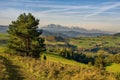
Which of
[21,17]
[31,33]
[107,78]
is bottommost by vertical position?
[107,78]

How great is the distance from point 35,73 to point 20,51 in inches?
2311

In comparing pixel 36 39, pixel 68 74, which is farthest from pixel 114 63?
pixel 68 74

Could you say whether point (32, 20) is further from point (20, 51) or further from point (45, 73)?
point (45, 73)

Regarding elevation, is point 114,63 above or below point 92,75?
below

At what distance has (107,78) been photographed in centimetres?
2448

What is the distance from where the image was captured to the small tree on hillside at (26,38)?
81312 mm

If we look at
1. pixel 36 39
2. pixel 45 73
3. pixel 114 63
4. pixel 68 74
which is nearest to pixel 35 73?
pixel 45 73

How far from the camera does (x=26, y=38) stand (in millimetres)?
83250

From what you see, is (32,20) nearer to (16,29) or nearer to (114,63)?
(16,29)

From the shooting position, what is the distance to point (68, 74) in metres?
25.5

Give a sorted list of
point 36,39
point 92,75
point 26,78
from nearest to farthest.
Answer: point 26,78, point 92,75, point 36,39

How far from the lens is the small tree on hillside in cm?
8131

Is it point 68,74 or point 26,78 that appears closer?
point 26,78

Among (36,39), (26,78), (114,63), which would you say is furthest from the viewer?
(114,63)
